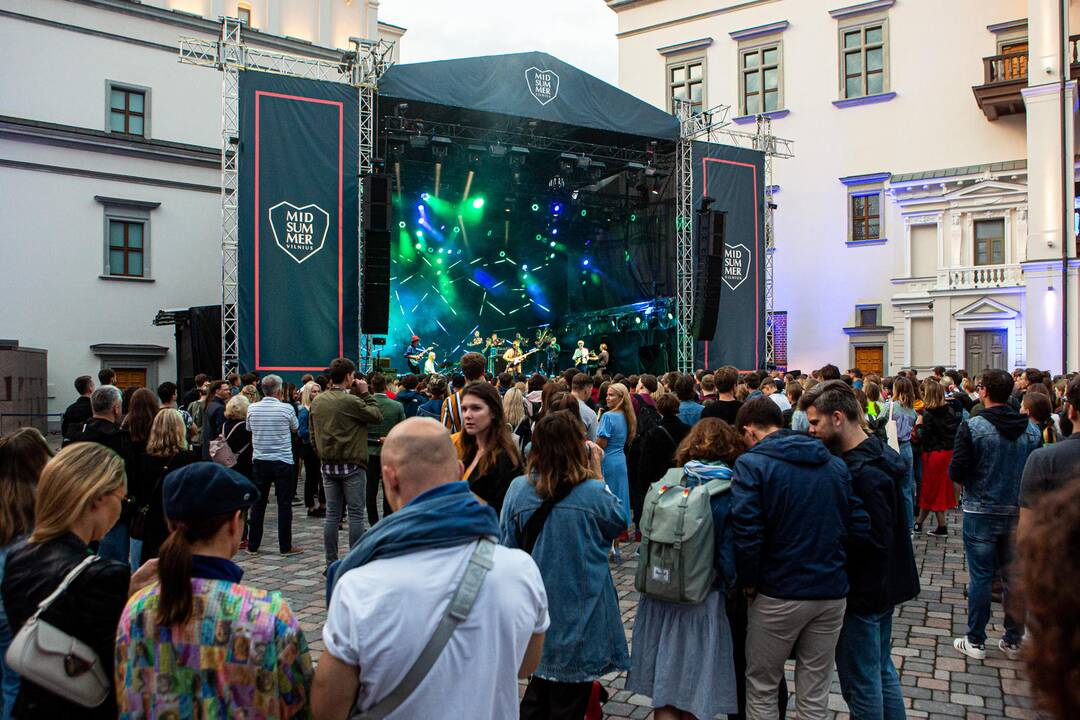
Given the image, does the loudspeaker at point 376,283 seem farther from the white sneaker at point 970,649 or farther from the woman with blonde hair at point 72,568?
the woman with blonde hair at point 72,568

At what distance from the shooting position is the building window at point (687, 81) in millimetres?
31328

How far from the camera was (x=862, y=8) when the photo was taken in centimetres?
2784

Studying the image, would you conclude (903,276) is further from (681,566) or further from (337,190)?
(681,566)

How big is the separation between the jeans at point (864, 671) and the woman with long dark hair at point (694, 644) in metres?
0.53

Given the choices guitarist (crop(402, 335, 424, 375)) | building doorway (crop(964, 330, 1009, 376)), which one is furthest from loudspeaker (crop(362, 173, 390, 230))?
building doorway (crop(964, 330, 1009, 376))

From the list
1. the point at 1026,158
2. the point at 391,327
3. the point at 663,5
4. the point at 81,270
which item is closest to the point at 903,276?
the point at 1026,158

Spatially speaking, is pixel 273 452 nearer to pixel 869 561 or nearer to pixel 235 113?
pixel 869 561

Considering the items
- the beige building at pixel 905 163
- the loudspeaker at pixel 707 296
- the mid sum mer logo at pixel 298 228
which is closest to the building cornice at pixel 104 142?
the mid sum mer logo at pixel 298 228

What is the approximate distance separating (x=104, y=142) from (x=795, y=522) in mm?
23992

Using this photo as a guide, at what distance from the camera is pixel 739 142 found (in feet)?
98.1

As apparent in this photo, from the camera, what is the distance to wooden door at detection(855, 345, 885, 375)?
27250 millimetres

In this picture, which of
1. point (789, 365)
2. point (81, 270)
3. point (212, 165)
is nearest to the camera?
point (81, 270)

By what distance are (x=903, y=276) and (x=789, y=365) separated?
16.2 ft

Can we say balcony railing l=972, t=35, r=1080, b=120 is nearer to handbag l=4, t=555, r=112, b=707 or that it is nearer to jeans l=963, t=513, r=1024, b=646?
jeans l=963, t=513, r=1024, b=646
